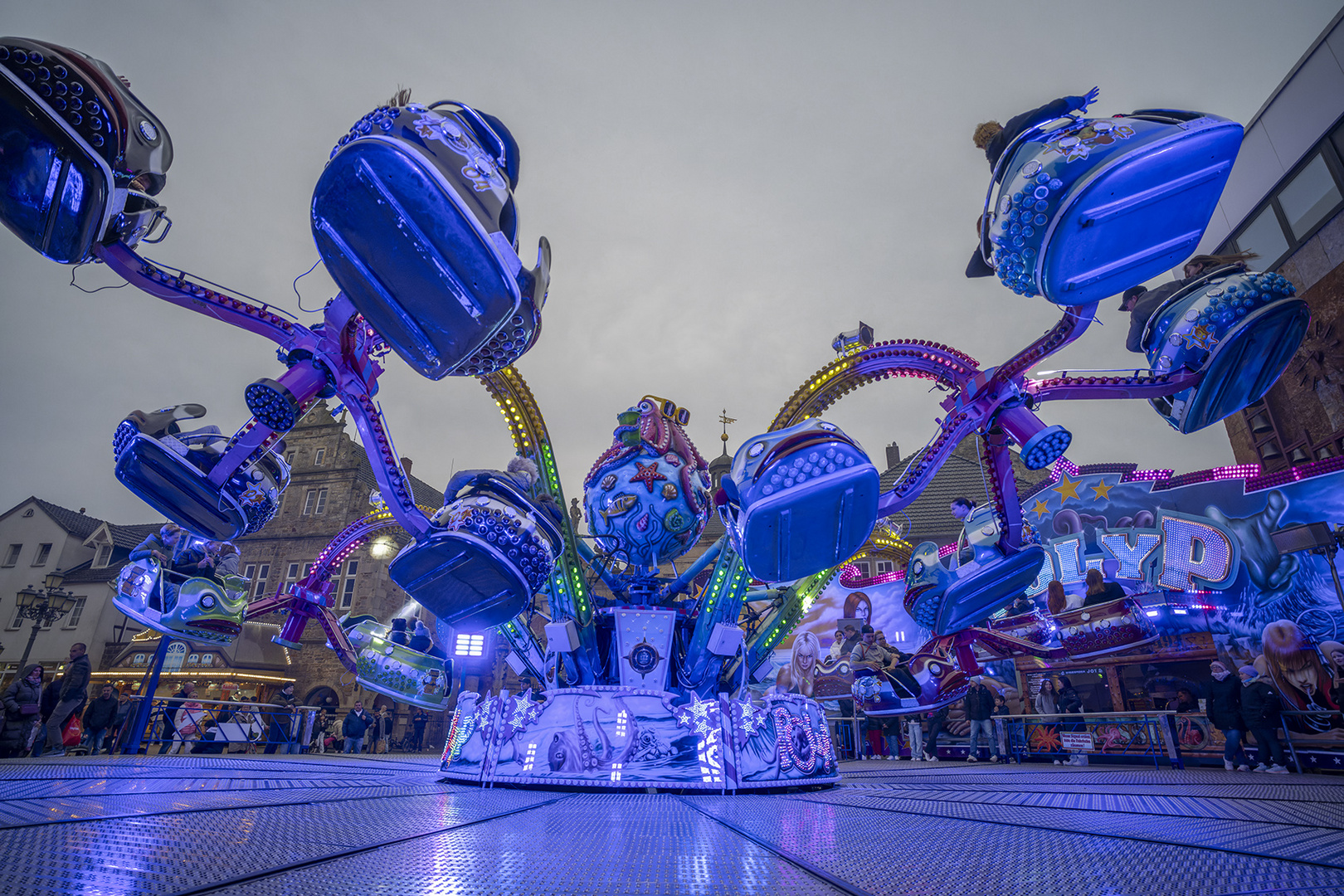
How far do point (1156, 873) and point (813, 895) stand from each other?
0.93m

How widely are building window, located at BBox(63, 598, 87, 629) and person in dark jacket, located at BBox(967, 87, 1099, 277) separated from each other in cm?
3385

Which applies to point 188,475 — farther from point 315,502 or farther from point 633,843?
point 315,502

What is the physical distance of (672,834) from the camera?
7.27 ft

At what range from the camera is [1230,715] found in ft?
25.7

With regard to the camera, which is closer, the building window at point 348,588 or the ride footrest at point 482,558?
the ride footrest at point 482,558

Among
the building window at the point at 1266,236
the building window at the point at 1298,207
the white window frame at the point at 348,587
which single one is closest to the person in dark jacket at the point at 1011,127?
the building window at the point at 1298,207

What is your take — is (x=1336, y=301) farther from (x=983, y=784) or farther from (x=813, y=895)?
(x=813, y=895)

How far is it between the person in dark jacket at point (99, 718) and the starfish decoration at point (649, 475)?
9.38m

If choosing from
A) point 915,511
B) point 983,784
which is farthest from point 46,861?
point 915,511

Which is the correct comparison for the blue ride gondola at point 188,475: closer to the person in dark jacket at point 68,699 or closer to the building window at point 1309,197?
the person in dark jacket at point 68,699

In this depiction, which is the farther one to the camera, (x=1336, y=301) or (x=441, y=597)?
(x=1336, y=301)

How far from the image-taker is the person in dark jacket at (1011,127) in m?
3.45

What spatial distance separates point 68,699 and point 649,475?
882 centimetres

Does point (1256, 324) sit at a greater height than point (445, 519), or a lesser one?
greater
